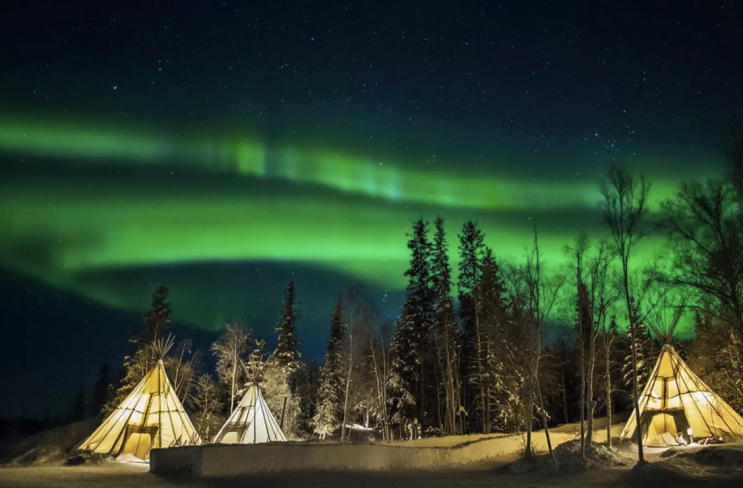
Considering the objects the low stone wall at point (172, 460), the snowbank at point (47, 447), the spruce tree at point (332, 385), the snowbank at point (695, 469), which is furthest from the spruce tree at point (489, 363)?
the snowbank at point (47, 447)

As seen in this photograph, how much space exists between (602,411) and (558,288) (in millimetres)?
32911

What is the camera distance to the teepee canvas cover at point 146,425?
2056 centimetres

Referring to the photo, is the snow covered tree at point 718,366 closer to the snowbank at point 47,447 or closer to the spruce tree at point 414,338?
the spruce tree at point 414,338

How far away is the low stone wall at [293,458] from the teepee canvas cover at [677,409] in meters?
9.61

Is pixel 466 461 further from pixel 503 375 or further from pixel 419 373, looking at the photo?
pixel 419 373

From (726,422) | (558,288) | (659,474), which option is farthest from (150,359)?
(726,422)

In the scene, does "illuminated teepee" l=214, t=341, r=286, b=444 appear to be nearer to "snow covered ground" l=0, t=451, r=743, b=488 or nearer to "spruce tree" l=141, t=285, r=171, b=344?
"snow covered ground" l=0, t=451, r=743, b=488

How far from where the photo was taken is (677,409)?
2294cm

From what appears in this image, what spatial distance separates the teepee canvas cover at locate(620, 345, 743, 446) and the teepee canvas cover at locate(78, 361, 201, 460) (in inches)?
777

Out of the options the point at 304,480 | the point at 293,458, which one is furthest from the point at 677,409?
the point at 304,480

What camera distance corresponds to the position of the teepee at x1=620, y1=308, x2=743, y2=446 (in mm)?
21688

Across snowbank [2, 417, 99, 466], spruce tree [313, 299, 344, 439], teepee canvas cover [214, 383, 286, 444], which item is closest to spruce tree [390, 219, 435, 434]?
spruce tree [313, 299, 344, 439]

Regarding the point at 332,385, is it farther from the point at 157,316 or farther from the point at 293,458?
the point at 293,458

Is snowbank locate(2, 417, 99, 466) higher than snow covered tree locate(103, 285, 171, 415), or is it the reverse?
snow covered tree locate(103, 285, 171, 415)
